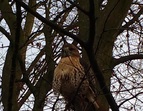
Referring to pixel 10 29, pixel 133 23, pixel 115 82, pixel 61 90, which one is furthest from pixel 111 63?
pixel 10 29

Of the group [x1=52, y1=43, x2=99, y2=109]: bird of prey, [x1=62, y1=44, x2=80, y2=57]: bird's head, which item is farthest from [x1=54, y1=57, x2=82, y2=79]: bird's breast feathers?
[x1=62, y1=44, x2=80, y2=57]: bird's head

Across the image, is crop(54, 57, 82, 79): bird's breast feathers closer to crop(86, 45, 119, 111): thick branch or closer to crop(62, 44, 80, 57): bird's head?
crop(62, 44, 80, 57): bird's head

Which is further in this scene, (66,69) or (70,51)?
(70,51)

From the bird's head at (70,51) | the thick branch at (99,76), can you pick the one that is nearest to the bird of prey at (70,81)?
the bird's head at (70,51)

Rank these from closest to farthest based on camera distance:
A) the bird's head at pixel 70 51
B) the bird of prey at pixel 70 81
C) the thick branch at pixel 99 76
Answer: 1. the thick branch at pixel 99 76
2. the bird of prey at pixel 70 81
3. the bird's head at pixel 70 51

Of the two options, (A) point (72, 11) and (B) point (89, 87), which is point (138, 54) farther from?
(A) point (72, 11)

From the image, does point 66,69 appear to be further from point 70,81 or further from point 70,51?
point 70,51

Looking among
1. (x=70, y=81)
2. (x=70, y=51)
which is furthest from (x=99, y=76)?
(x=70, y=51)

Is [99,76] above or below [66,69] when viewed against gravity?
below

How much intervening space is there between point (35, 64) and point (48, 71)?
53.0 inches

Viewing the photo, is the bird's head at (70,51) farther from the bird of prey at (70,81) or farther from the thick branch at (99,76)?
the thick branch at (99,76)

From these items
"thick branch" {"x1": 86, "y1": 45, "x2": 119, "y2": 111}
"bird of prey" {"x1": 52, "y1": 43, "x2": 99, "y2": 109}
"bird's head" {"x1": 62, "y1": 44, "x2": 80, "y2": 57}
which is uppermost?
"bird's head" {"x1": 62, "y1": 44, "x2": 80, "y2": 57}

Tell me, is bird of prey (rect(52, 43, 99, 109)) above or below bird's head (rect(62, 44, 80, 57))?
below

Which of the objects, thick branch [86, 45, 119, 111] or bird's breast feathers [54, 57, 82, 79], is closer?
thick branch [86, 45, 119, 111]
